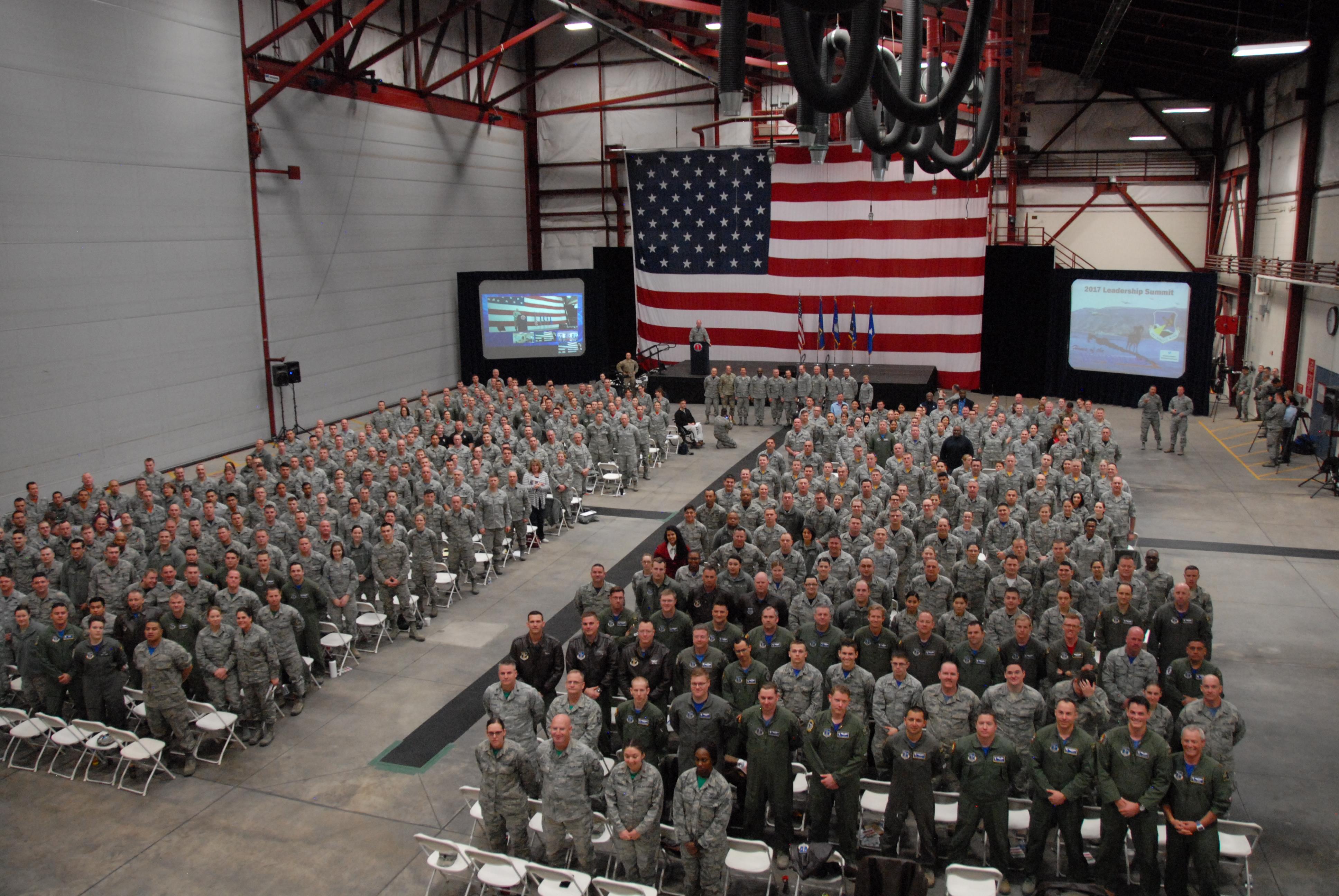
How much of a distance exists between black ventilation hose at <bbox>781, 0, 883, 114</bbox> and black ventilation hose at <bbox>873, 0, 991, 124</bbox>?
86 cm

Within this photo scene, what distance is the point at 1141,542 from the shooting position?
46.9 feet

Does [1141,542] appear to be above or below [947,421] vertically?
below

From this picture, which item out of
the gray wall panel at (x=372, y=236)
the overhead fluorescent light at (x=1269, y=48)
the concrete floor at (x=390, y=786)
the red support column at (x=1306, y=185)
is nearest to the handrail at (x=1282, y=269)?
the red support column at (x=1306, y=185)

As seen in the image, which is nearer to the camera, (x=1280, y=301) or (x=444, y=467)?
(x=444, y=467)

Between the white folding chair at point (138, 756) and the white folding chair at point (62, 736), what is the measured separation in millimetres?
284

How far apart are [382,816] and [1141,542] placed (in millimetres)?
11245

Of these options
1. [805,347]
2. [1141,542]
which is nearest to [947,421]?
[1141,542]

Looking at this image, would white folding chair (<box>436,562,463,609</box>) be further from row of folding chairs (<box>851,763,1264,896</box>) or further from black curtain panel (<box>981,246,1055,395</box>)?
black curtain panel (<box>981,246,1055,395</box>)

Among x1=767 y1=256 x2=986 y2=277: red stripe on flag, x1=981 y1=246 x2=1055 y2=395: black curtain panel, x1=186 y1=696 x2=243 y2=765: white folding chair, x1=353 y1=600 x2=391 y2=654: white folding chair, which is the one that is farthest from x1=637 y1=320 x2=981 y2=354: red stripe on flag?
x1=186 y1=696 x2=243 y2=765: white folding chair

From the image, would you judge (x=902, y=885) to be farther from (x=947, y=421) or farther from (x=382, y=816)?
(x=947, y=421)

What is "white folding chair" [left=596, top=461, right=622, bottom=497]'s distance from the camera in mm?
17328

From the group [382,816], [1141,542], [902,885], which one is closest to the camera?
[902,885]

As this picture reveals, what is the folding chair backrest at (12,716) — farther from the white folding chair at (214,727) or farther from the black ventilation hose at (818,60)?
the black ventilation hose at (818,60)

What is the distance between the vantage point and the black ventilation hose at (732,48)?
3.15 meters
